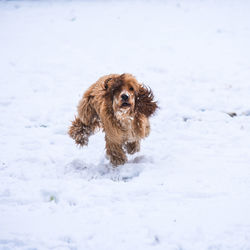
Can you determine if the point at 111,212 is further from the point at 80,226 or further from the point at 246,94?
the point at 246,94

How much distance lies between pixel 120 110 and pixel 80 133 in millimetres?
1088

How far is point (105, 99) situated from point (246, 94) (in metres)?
3.90

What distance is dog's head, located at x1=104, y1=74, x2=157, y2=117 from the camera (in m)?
4.04

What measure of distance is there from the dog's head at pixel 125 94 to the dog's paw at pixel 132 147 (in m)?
0.57

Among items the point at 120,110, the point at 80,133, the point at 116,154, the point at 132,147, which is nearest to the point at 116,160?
the point at 116,154

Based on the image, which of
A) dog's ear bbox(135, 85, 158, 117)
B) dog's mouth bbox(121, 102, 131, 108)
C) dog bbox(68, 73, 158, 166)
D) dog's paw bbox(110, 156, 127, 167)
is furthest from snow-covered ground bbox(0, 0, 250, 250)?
dog's mouth bbox(121, 102, 131, 108)

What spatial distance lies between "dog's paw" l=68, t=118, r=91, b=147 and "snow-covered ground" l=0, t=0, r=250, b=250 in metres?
0.14

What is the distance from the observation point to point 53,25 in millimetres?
13242

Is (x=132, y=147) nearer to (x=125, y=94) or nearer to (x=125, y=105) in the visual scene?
(x=125, y=105)

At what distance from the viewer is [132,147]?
15.4 feet

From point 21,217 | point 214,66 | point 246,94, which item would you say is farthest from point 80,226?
point 214,66

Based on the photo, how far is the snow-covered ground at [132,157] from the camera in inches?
112

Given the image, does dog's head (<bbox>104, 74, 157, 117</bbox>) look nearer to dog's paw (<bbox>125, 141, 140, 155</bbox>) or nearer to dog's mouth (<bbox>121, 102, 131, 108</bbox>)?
dog's mouth (<bbox>121, 102, 131, 108</bbox>)

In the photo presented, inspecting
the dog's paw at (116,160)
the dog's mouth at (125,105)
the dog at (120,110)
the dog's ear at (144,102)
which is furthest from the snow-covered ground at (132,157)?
the dog's mouth at (125,105)
